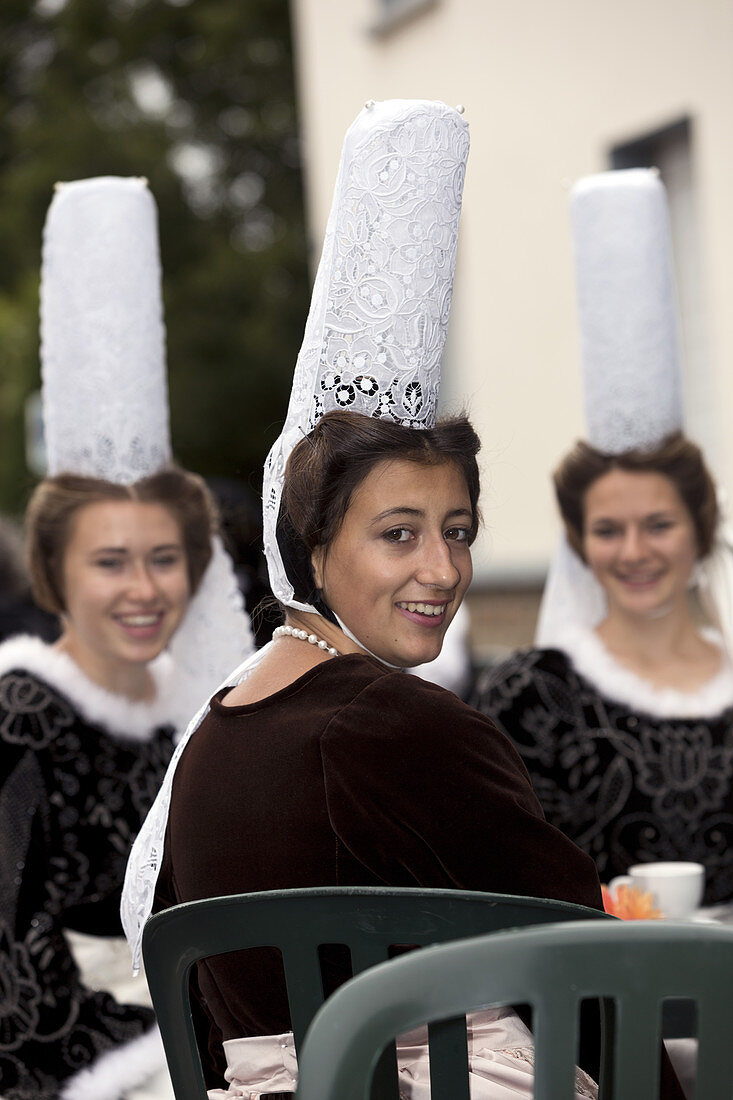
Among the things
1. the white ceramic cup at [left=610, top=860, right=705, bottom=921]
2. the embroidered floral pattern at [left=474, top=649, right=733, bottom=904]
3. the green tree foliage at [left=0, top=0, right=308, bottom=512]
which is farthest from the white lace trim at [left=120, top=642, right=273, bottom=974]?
the green tree foliage at [left=0, top=0, right=308, bottom=512]

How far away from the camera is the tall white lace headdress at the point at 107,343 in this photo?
292cm

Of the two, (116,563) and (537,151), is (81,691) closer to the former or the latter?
(116,563)

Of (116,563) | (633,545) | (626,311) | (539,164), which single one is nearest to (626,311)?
(626,311)

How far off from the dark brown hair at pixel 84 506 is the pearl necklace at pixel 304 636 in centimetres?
128

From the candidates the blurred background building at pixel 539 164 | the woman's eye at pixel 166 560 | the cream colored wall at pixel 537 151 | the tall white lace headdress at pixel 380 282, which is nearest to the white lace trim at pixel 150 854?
the tall white lace headdress at pixel 380 282

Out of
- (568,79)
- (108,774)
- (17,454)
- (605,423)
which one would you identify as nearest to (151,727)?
(108,774)

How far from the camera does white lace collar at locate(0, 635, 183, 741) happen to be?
2891mm

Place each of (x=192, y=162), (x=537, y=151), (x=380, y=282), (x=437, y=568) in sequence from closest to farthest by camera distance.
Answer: (x=437, y=568) → (x=380, y=282) → (x=537, y=151) → (x=192, y=162)

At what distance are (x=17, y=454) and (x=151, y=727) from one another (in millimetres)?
11020

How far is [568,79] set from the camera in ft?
22.1

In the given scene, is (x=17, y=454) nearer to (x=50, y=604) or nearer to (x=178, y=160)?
(x=178, y=160)

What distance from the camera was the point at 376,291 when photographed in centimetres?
178

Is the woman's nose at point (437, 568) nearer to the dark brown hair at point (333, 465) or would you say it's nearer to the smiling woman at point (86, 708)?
the dark brown hair at point (333, 465)

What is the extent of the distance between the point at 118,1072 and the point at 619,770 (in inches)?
46.1
